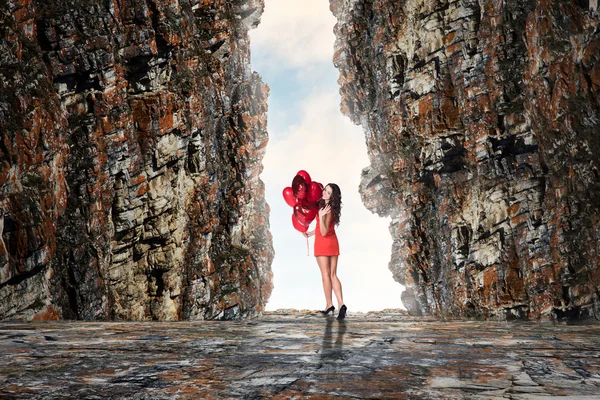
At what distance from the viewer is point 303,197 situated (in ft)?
40.9

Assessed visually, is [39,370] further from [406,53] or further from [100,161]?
[406,53]

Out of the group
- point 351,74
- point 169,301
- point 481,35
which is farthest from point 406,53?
point 169,301

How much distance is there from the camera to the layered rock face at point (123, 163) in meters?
21.8

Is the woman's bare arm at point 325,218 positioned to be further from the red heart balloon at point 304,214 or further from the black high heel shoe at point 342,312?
the black high heel shoe at point 342,312

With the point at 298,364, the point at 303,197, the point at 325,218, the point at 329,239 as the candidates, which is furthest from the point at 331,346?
the point at 303,197

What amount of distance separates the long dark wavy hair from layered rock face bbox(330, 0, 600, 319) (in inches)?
583

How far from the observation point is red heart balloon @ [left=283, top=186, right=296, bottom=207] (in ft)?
41.5

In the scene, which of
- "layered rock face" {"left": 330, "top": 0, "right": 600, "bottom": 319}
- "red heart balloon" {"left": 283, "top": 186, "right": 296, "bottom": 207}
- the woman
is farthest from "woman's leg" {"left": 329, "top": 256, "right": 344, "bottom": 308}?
"layered rock face" {"left": 330, "top": 0, "right": 600, "bottom": 319}

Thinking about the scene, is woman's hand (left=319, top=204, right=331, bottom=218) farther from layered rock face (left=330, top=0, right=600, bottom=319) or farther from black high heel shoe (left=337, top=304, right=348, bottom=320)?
layered rock face (left=330, top=0, right=600, bottom=319)

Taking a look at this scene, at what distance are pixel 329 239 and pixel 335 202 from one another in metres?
0.84

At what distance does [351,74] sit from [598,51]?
45.0 meters

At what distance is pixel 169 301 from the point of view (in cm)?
4025

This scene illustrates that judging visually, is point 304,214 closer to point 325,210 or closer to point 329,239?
point 325,210

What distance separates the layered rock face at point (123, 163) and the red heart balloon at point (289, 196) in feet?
39.1
